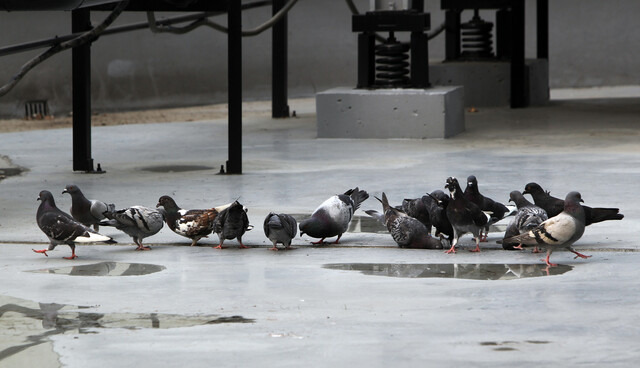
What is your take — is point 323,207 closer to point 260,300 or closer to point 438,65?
point 260,300

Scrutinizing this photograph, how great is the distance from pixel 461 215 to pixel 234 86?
4883 mm

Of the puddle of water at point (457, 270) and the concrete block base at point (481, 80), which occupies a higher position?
the concrete block base at point (481, 80)

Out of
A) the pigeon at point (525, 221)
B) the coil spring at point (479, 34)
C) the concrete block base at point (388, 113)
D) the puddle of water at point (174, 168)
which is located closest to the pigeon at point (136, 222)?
the pigeon at point (525, 221)

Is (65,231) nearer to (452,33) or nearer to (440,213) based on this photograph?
(440,213)

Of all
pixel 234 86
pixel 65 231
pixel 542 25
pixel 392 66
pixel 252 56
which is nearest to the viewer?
pixel 65 231

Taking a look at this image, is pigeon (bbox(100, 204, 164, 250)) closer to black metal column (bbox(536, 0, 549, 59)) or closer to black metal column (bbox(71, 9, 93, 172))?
black metal column (bbox(71, 9, 93, 172))

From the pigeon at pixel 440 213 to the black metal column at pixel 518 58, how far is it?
1199cm

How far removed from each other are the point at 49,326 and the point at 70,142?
34.0 ft

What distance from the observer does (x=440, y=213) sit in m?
8.15

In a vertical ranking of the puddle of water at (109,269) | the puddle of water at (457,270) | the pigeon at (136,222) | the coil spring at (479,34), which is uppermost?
the coil spring at (479,34)

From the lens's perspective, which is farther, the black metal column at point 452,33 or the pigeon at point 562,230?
the black metal column at point 452,33

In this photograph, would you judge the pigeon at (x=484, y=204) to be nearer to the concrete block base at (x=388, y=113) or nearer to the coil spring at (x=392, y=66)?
the concrete block base at (x=388, y=113)

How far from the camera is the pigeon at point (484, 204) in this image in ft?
27.1

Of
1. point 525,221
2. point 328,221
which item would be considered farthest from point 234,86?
point 525,221
